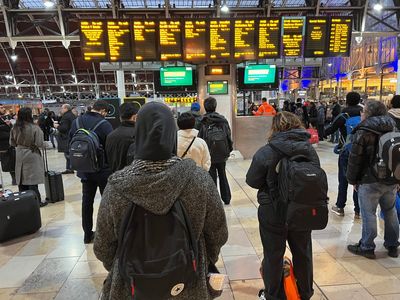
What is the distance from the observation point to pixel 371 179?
9.93ft

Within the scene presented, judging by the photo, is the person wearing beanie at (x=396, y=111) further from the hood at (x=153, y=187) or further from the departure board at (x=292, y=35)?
the departure board at (x=292, y=35)

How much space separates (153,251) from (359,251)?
2.81 meters

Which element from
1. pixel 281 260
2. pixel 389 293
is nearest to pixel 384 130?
pixel 389 293

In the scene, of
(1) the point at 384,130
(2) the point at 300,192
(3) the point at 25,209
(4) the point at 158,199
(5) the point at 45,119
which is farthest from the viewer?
(5) the point at 45,119

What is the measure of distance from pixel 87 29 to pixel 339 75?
18.0m

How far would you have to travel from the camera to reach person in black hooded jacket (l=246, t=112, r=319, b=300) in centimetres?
221

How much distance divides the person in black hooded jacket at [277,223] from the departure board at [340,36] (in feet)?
21.6

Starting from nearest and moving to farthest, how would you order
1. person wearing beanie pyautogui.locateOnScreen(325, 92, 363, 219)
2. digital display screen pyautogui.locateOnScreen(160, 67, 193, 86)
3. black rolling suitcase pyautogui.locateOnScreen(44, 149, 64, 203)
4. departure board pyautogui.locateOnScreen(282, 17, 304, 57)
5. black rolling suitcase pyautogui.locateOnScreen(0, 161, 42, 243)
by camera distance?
black rolling suitcase pyautogui.locateOnScreen(0, 161, 42, 243) < person wearing beanie pyautogui.locateOnScreen(325, 92, 363, 219) < black rolling suitcase pyautogui.locateOnScreen(44, 149, 64, 203) < departure board pyautogui.locateOnScreen(282, 17, 304, 57) < digital display screen pyautogui.locateOnScreen(160, 67, 193, 86)

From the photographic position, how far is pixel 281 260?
2311 mm

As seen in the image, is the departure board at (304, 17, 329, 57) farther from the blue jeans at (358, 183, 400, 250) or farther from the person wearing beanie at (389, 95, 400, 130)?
the blue jeans at (358, 183, 400, 250)

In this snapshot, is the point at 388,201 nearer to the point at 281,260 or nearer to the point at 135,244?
the point at 281,260

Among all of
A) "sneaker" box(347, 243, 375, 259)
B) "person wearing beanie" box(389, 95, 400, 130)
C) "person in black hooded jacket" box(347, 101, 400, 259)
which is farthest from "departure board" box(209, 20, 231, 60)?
"sneaker" box(347, 243, 375, 259)

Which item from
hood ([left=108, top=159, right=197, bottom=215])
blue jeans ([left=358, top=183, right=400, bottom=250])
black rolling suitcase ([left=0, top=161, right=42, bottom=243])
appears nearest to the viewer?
hood ([left=108, top=159, right=197, bottom=215])

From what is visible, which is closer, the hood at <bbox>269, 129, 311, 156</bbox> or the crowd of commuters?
the crowd of commuters
